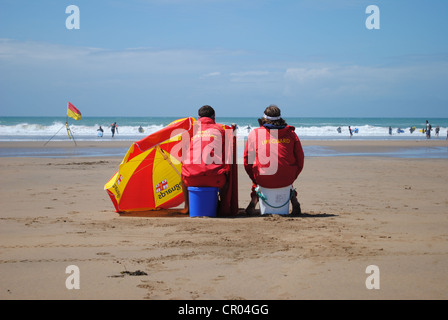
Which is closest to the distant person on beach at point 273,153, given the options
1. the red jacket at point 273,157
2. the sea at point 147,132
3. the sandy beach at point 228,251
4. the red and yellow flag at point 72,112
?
the red jacket at point 273,157

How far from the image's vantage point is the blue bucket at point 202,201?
6.79 metres

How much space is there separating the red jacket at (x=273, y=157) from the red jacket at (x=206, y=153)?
394mm

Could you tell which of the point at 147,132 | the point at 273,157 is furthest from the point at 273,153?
the point at 147,132

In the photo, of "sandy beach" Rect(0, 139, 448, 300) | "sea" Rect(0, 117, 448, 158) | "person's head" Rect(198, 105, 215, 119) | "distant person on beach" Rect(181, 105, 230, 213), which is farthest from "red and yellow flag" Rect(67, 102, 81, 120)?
"distant person on beach" Rect(181, 105, 230, 213)

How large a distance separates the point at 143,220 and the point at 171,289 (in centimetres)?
292

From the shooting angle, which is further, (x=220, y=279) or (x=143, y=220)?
(x=143, y=220)

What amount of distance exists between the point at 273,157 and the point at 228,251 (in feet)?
6.64

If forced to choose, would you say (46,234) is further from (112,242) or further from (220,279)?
(220,279)

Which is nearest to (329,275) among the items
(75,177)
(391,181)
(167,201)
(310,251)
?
(310,251)

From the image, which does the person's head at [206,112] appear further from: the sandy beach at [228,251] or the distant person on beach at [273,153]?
the sandy beach at [228,251]

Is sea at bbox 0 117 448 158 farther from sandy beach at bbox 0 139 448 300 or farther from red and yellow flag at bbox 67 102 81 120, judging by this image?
sandy beach at bbox 0 139 448 300

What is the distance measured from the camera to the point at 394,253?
16.4 feet

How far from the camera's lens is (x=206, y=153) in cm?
670

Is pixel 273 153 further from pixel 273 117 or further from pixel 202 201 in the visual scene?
pixel 202 201
